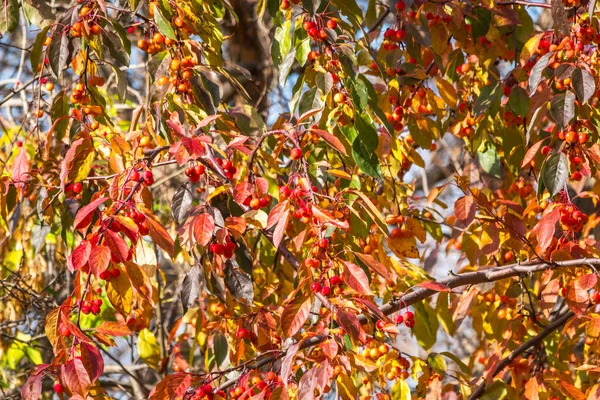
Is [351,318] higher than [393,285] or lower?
higher

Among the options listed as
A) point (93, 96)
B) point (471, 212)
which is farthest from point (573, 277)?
point (93, 96)

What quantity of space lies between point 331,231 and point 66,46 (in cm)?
77

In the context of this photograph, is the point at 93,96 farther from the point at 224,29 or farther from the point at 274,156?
the point at 224,29

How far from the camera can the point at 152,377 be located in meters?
4.14

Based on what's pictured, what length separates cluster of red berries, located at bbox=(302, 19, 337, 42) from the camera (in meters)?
1.91

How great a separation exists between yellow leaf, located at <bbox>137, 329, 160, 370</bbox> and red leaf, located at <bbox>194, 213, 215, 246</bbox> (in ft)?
4.15

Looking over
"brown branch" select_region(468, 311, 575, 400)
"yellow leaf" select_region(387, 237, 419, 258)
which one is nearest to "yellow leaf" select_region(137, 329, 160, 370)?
"yellow leaf" select_region(387, 237, 419, 258)

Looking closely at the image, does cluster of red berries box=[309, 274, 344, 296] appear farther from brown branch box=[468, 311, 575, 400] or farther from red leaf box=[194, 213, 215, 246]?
brown branch box=[468, 311, 575, 400]

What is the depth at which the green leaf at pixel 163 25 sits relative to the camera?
1880 millimetres

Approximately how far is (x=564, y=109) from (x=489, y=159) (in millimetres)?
703

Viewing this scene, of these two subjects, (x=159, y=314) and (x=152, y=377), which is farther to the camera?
(x=152, y=377)

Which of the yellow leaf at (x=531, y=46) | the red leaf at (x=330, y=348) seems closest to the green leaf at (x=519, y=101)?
the yellow leaf at (x=531, y=46)

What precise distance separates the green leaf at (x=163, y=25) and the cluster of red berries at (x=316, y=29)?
1.03 ft

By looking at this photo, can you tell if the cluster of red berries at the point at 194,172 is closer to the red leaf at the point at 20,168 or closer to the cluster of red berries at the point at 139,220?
the cluster of red berries at the point at 139,220
